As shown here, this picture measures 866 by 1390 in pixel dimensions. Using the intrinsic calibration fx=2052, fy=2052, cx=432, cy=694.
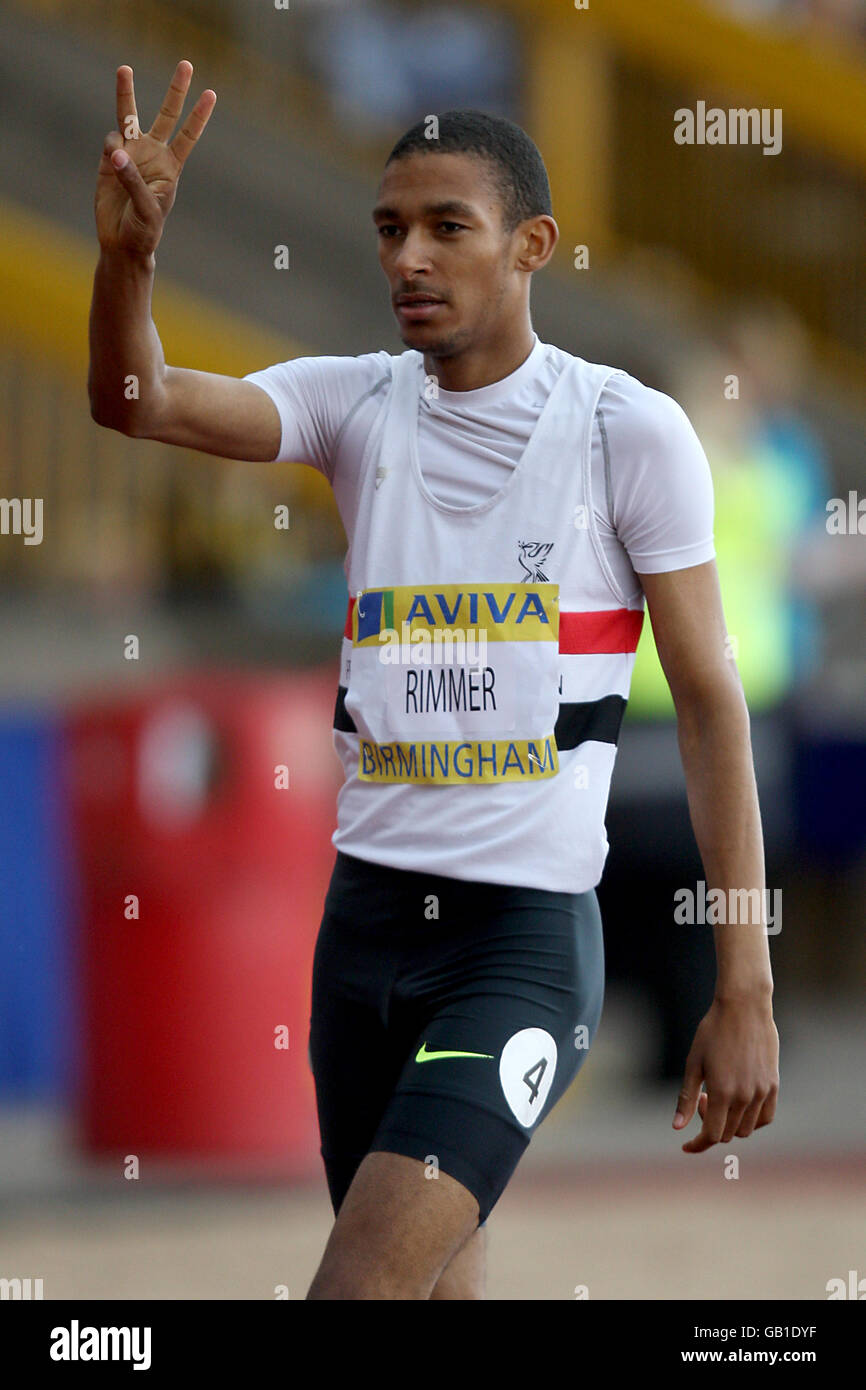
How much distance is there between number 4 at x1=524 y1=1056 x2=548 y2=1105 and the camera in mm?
3223

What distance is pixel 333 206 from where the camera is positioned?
12469mm

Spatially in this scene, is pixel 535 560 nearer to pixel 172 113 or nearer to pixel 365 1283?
pixel 172 113

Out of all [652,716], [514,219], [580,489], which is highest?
[652,716]


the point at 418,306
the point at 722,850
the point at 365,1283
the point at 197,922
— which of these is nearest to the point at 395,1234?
the point at 365,1283

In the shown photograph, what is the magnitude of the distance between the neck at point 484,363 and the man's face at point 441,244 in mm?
91

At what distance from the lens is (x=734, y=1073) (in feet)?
10.8

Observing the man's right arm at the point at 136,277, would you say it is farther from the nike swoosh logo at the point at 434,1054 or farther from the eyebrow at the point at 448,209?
the nike swoosh logo at the point at 434,1054

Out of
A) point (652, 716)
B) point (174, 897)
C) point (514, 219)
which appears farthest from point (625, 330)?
point (514, 219)

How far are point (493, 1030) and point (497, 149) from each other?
143 centimetres

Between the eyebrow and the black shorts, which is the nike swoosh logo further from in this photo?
the eyebrow

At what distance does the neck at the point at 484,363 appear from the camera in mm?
3467

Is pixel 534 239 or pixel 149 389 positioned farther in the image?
pixel 534 239

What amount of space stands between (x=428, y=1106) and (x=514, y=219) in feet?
4.75
